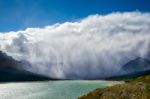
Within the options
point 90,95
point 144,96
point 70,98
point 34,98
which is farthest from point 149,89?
point 34,98

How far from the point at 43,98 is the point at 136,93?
50705 millimetres

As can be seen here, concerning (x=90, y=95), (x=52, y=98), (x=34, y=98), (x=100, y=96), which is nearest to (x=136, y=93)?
(x=100, y=96)

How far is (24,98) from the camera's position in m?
125

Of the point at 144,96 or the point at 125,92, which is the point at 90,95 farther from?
the point at 144,96

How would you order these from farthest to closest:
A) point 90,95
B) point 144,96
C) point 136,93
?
point 90,95
point 136,93
point 144,96

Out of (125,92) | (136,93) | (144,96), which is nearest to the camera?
(144,96)

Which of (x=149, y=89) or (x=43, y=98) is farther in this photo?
(x=43, y=98)

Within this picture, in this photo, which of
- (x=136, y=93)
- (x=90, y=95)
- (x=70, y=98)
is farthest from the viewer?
(x=70, y=98)

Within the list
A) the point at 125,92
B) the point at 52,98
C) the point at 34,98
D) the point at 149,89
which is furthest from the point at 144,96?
the point at 34,98

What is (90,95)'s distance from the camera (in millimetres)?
93500

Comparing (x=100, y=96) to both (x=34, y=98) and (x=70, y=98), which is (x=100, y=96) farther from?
(x=34, y=98)

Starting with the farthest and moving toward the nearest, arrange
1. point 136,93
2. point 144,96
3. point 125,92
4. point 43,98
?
point 43,98 < point 125,92 < point 136,93 < point 144,96

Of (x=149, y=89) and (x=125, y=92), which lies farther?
(x=125, y=92)

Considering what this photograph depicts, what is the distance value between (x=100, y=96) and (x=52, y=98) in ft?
111
